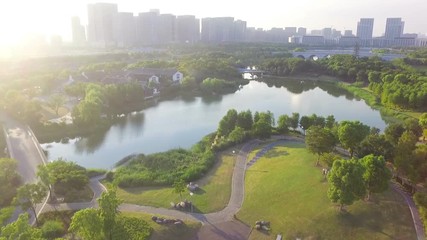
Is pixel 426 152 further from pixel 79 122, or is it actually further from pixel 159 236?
pixel 79 122

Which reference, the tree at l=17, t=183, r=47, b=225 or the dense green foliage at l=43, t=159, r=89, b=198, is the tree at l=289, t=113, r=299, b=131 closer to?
the dense green foliage at l=43, t=159, r=89, b=198

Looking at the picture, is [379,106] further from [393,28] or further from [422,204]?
[393,28]

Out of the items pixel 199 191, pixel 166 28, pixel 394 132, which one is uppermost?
pixel 166 28

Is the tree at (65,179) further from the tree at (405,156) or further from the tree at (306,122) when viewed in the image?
the tree at (306,122)

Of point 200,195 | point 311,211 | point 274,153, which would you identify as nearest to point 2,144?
point 200,195

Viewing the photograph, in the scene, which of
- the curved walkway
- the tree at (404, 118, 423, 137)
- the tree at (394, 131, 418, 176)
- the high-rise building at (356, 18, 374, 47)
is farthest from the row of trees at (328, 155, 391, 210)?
the high-rise building at (356, 18, 374, 47)

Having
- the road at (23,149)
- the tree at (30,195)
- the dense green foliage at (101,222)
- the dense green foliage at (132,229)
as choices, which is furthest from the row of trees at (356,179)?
the road at (23,149)
